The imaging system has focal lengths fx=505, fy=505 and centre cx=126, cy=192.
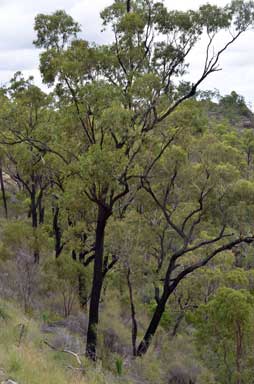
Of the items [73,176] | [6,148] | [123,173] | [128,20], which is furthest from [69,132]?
[6,148]

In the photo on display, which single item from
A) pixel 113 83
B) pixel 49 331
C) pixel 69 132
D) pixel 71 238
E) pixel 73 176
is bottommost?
pixel 49 331

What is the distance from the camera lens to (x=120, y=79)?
40.5 feet

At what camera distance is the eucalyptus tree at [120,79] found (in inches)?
449

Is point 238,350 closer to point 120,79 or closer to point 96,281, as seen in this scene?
point 96,281

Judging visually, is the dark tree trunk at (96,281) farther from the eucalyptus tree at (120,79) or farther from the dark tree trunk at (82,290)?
the dark tree trunk at (82,290)

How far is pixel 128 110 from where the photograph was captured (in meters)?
11.0

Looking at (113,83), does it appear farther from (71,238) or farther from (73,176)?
(71,238)

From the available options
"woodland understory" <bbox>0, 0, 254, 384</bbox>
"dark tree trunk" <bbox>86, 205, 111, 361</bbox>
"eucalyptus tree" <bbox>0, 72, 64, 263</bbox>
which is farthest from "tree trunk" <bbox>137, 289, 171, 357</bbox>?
"eucalyptus tree" <bbox>0, 72, 64, 263</bbox>

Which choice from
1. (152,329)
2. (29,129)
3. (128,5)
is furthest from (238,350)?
(29,129)

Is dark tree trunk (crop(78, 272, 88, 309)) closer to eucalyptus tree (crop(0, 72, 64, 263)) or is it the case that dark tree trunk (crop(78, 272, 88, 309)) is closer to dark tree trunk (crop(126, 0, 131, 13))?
eucalyptus tree (crop(0, 72, 64, 263))

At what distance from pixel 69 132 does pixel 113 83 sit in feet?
5.71

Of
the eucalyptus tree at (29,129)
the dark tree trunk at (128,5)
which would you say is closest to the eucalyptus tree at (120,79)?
the dark tree trunk at (128,5)

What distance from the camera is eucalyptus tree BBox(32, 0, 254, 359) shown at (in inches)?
449

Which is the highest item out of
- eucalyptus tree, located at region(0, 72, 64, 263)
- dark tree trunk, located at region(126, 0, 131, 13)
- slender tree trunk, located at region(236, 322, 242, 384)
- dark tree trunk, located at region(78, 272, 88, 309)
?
dark tree trunk, located at region(126, 0, 131, 13)
